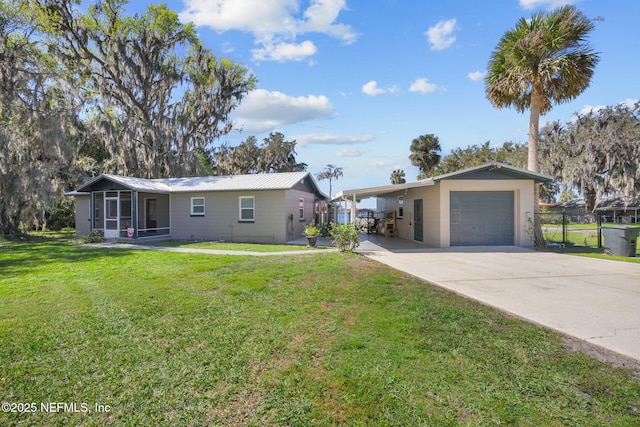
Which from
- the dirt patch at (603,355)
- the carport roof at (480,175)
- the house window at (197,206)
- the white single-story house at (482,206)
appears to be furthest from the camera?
the house window at (197,206)

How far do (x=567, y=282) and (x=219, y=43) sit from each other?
84.6 feet

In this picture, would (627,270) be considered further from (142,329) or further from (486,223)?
(142,329)

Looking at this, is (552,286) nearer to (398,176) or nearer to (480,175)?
(480,175)

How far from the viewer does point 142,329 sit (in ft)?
13.4

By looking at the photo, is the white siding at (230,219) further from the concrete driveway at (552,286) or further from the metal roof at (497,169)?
the metal roof at (497,169)

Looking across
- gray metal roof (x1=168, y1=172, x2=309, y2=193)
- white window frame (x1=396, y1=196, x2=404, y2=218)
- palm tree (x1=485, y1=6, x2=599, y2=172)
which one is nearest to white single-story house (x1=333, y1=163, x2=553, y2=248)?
palm tree (x1=485, y1=6, x2=599, y2=172)

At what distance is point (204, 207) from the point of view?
628 inches

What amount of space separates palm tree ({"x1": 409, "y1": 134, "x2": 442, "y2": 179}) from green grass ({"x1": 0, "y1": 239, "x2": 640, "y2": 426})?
27.7 m

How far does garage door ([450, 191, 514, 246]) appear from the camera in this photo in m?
12.8

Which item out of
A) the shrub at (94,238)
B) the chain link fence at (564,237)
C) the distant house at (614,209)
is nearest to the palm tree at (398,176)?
the distant house at (614,209)

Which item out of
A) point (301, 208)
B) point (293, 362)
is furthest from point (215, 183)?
point (293, 362)

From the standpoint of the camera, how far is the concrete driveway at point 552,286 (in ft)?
13.6

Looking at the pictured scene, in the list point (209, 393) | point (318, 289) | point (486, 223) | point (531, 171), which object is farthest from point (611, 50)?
point (209, 393)

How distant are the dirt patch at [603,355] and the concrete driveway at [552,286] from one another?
0.28 feet
